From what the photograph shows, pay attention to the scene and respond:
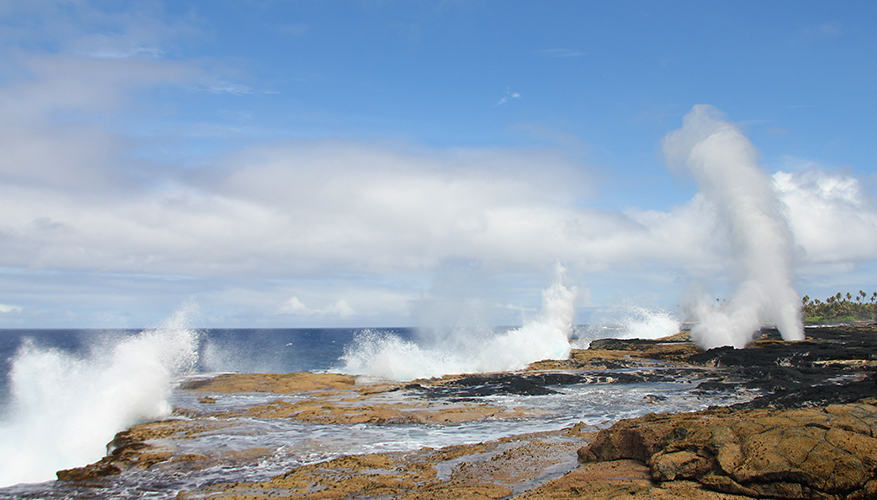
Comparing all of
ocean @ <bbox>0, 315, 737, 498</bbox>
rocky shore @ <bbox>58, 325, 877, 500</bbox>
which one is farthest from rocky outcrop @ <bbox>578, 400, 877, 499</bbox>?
ocean @ <bbox>0, 315, 737, 498</bbox>

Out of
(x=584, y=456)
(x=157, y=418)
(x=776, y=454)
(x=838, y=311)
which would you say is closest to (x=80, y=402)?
(x=157, y=418)

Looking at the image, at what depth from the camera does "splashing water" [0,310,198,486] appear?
56.5 ft

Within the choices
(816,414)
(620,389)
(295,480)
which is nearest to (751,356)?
(620,389)

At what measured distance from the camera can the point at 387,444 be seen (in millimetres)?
16359

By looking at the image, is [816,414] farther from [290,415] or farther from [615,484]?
[290,415]

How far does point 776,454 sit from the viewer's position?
8945 mm

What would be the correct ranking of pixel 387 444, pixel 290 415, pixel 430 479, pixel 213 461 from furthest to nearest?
pixel 290 415 < pixel 387 444 < pixel 213 461 < pixel 430 479

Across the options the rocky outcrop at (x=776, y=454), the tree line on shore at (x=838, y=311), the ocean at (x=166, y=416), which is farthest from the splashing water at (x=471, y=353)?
the tree line on shore at (x=838, y=311)

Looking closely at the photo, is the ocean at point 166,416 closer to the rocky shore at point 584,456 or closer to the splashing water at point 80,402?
the splashing water at point 80,402

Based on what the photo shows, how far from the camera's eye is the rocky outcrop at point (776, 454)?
8336mm

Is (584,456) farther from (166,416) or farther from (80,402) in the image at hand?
(80,402)

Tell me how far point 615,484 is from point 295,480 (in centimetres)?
697

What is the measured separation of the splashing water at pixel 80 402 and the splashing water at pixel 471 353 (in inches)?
666

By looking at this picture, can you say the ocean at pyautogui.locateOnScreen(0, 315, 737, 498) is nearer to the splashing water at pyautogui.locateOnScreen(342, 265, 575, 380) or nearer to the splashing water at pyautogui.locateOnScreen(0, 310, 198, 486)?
the splashing water at pyautogui.locateOnScreen(0, 310, 198, 486)
